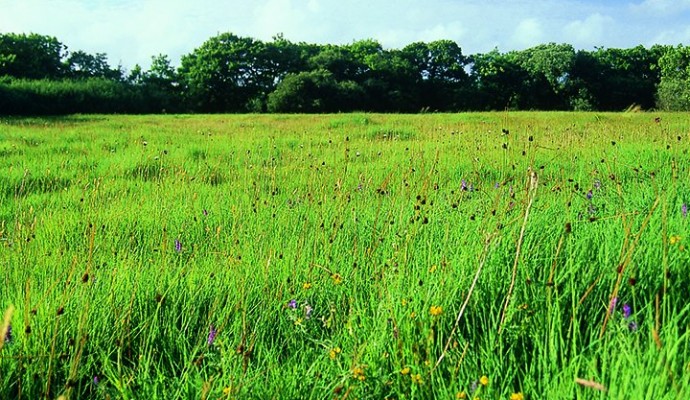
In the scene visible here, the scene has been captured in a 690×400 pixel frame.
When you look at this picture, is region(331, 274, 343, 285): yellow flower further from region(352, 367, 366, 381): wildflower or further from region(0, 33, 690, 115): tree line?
region(0, 33, 690, 115): tree line

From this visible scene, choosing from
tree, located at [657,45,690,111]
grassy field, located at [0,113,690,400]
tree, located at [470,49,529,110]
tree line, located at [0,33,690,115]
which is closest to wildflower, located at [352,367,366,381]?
grassy field, located at [0,113,690,400]

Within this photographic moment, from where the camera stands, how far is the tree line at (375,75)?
43.0 meters

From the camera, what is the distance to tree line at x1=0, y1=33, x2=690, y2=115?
43.0 m

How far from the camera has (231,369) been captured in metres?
2.11

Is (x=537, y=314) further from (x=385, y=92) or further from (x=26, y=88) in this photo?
(x=385, y=92)

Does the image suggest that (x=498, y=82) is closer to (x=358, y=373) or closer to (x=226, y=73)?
(x=226, y=73)

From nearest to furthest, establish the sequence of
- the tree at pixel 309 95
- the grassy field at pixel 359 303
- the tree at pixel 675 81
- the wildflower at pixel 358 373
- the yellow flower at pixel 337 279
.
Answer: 1. the wildflower at pixel 358 373
2. the grassy field at pixel 359 303
3. the yellow flower at pixel 337 279
4. the tree at pixel 309 95
5. the tree at pixel 675 81

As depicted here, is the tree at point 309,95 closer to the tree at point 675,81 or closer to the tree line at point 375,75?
the tree line at point 375,75

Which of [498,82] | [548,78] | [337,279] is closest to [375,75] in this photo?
[498,82]

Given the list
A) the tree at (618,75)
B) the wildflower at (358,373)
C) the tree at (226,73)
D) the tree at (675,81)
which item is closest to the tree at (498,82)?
the tree at (618,75)

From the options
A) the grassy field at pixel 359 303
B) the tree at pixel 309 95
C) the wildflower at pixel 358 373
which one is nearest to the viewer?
the wildflower at pixel 358 373

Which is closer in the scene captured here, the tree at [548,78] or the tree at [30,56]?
the tree at [30,56]

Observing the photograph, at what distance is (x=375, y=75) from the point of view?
50375 millimetres

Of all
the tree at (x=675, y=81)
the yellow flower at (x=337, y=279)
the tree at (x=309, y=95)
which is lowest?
the yellow flower at (x=337, y=279)
